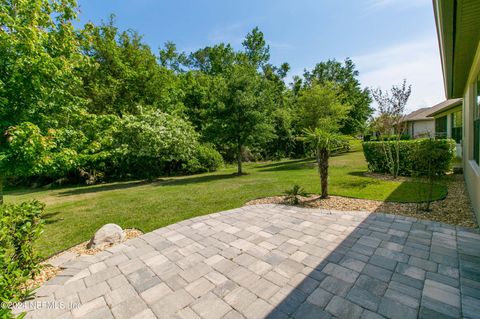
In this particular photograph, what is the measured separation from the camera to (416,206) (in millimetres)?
5430

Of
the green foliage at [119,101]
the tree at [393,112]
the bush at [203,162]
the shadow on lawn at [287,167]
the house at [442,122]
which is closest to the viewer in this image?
the green foliage at [119,101]

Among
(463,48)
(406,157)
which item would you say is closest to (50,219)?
(463,48)

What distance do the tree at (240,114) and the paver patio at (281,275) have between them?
8.62 m

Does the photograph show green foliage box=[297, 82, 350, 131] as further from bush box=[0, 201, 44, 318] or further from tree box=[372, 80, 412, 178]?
bush box=[0, 201, 44, 318]

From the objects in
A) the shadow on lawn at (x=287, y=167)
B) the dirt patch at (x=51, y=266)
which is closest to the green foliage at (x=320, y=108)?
the shadow on lawn at (x=287, y=167)

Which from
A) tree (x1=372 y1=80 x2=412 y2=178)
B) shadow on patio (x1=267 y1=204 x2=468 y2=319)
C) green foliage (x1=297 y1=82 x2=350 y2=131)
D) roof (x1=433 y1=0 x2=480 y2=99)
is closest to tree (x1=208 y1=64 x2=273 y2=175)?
green foliage (x1=297 y1=82 x2=350 y2=131)

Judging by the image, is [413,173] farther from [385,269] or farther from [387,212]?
[385,269]

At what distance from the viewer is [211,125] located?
12.8 m

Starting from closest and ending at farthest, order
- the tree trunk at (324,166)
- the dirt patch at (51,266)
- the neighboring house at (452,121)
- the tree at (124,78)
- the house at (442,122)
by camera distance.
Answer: the dirt patch at (51,266) < the tree trunk at (324,166) < the neighboring house at (452,121) < the house at (442,122) < the tree at (124,78)

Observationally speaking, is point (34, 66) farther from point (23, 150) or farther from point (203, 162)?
point (203, 162)

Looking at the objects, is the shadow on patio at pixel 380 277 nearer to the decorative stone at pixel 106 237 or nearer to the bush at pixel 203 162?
the decorative stone at pixel 106 237

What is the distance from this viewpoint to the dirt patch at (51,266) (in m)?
3.02

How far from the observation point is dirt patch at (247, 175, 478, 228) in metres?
4.67

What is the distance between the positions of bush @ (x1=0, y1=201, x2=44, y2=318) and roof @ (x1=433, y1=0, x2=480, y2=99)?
575cm
